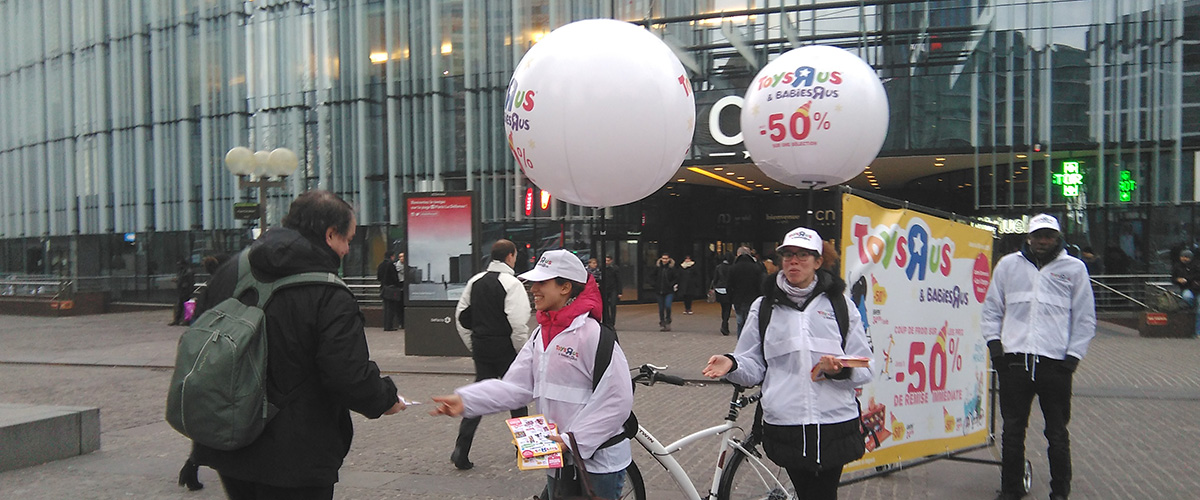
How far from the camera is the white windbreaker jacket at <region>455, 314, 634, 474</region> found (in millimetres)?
3830

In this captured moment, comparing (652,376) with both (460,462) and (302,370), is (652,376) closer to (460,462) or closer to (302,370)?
(302,370)

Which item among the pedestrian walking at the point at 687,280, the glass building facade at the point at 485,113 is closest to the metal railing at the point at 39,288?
the glass building facade at the point at 485,113

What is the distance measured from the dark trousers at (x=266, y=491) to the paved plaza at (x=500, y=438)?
309 centimetres

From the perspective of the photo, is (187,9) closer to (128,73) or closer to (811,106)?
(128,73)

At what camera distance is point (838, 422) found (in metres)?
4.18

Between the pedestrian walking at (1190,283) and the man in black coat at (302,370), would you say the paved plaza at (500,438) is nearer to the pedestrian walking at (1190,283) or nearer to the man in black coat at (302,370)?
the pedestrian walking at (1190,283)

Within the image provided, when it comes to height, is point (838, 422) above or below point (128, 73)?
below

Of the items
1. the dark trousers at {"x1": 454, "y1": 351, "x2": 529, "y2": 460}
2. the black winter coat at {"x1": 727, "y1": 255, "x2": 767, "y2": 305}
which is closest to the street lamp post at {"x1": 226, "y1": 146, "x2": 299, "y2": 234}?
the black winter coat at {"x1": 727, "y1": 255, "x2": 767, "y2": 305}

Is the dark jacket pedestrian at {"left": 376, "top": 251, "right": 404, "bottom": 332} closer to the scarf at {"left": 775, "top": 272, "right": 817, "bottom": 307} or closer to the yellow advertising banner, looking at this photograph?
the yellow advertising banner

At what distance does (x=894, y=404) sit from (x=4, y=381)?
13.3 metres

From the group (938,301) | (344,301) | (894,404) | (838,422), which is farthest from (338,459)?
(938,301)

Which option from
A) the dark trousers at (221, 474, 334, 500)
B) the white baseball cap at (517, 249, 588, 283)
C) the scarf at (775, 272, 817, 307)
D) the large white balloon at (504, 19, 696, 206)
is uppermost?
the large white balloon at (504, 19, 696, 206)

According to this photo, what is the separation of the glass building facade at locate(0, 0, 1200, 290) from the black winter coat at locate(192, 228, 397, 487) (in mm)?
16806

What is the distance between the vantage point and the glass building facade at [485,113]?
22.2 metres
